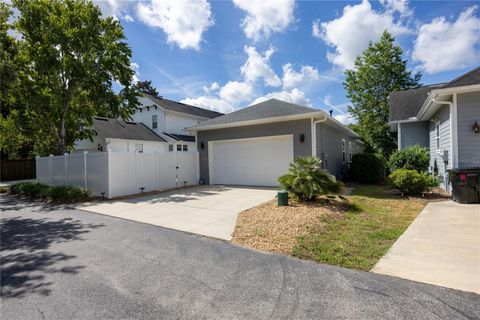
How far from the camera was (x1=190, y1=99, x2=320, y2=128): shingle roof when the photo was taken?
11156 mm

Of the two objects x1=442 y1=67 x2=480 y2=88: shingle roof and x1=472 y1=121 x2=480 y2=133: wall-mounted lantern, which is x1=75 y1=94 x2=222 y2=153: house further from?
x1=472 y1=121 x2=480 y2=133: wall-mounted lantern

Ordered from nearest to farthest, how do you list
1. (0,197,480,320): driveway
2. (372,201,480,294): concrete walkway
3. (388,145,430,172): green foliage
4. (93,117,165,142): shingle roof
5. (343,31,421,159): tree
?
1. (0,197,480,320): driveway
2. (372,201,480,294): concrete walkway
3. (388,145,430,172): green foliage
4. (93,117,165,142): shingle roof
5. (343,31,421,159): tree

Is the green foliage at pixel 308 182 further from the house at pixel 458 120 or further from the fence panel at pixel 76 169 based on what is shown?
the fence panel at pixel 76 169

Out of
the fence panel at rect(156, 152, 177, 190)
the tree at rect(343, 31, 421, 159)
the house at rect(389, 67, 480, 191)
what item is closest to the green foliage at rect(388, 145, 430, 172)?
the house at rect(389, 67, 480, 191)

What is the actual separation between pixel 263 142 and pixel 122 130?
12.2m

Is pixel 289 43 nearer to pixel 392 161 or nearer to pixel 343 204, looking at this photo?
pixel 392 161

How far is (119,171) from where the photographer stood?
1030 centimetres

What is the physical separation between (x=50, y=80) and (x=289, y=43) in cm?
1204

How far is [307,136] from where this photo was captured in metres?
10.7

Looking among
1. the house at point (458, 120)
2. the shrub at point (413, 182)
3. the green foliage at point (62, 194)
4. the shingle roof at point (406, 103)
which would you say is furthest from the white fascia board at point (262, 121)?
the shingle roof at point (406, 103)

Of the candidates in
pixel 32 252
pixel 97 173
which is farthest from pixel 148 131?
pixel 32 252

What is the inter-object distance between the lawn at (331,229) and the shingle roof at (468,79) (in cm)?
383

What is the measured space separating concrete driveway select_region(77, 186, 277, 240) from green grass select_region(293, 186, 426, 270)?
170 centimetres

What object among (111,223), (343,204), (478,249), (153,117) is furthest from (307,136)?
(153,117)
